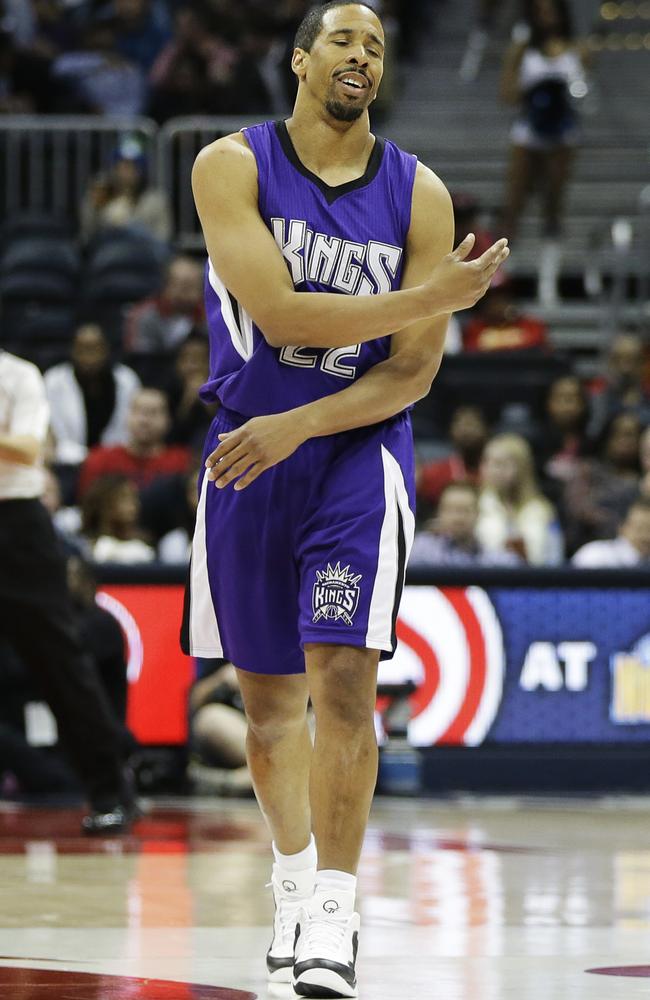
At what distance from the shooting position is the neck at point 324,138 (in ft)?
15.1

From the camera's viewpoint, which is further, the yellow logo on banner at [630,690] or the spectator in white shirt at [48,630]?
the yellow logo on banner at [630,690]

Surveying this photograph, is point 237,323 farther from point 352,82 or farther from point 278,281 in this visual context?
point 352,82

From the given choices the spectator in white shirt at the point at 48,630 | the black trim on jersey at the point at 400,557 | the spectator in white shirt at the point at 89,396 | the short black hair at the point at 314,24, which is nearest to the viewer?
the black trim on jersey at the point at 400,557

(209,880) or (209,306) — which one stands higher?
(209,306)

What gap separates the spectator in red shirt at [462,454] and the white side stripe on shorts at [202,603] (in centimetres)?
683

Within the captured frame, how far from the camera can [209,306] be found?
4723 mm

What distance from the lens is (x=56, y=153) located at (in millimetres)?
15266

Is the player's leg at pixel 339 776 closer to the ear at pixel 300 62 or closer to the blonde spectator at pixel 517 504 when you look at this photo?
the ear at pixel 300 62

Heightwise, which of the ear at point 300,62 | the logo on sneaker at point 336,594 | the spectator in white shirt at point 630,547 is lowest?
the logo on sneaker at point 336,594

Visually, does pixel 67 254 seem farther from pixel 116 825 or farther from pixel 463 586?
pixel 116 825

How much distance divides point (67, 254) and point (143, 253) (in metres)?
0.58

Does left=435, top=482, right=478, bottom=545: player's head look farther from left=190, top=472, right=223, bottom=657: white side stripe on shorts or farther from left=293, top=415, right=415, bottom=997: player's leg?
left=293, top=415, right=415, bottom=997: player's leg

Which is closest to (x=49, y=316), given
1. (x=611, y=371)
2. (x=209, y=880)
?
(x=611, y=371)

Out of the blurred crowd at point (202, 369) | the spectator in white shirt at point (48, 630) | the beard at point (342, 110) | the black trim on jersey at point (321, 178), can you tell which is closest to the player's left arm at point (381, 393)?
the black trim on jersey at point (321, 178)
